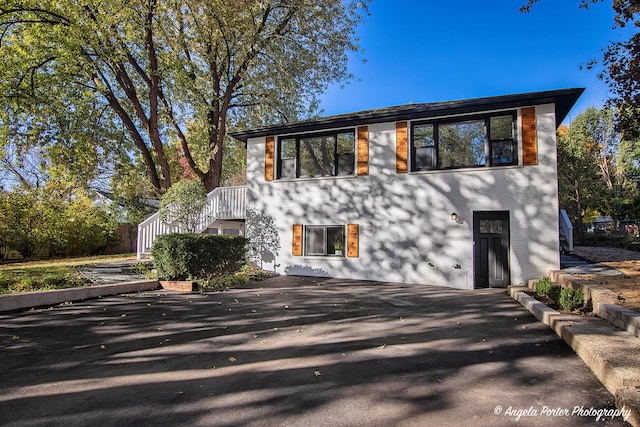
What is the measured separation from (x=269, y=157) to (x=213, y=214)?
313cm

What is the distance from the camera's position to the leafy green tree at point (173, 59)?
41.0 ft

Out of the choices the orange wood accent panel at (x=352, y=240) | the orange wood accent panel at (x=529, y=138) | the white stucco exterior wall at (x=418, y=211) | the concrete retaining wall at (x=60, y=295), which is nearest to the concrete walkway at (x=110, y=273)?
the concrete retaining wall at (x=60, y=295)

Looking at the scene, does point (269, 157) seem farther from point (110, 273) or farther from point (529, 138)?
point (529, 138)

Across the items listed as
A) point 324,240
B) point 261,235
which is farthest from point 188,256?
point 324,240

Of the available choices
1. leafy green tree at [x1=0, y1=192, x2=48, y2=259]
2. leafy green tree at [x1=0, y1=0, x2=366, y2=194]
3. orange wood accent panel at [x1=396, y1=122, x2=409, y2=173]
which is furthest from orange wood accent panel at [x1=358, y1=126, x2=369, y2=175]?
leafy green tree at [x1=0, y1=192, x2=48, y2=259]

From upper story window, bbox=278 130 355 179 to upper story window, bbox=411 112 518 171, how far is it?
7.31 feet

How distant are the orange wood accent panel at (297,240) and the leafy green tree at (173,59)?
19.2ft

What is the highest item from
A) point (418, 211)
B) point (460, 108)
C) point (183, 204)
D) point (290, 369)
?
point (460, 108)

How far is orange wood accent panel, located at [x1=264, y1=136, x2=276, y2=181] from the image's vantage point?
42.3 feet

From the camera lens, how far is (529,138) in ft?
31.8

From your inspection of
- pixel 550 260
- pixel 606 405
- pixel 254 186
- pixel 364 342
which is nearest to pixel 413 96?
pixel 254 186

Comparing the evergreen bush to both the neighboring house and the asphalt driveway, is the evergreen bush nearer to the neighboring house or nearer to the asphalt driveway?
the asphalt driveway

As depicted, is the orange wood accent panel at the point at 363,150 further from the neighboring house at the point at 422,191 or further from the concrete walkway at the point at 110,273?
the concrete walkway at the point at 110,273

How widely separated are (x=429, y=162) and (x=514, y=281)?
13.6 ft
